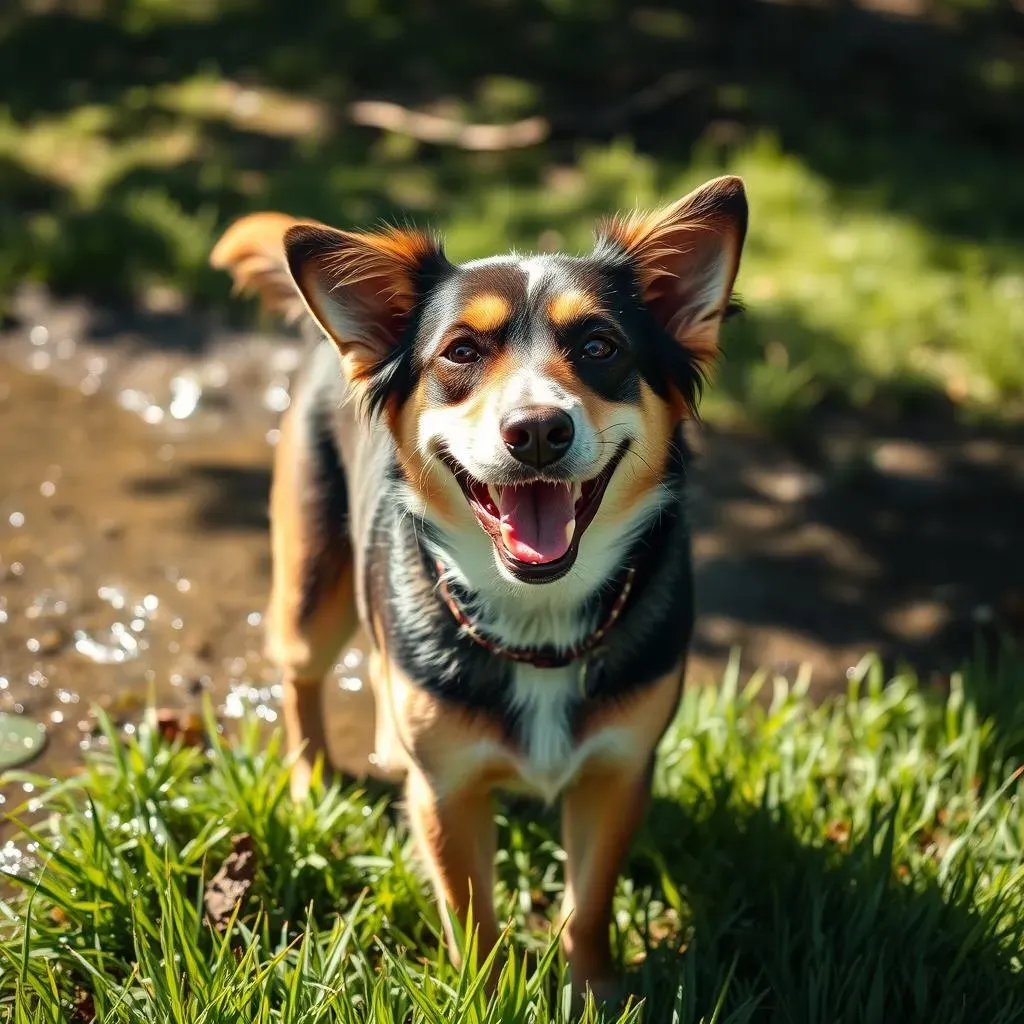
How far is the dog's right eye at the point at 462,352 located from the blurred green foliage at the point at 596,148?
2.96m

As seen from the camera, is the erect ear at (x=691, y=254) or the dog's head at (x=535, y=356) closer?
the dog's head at (x=535, y=356)

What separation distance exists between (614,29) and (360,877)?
286 inches

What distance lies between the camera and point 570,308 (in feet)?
8.13

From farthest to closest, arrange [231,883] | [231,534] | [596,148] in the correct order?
[596,148] < [231,534] < [231,883]

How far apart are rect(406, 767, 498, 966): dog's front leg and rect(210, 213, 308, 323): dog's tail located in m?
1.34

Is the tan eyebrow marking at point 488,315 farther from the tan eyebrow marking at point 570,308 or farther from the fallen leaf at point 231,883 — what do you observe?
the fallen leaf at point 231,883

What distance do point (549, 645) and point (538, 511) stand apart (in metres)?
0.31

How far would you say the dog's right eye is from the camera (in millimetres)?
2510

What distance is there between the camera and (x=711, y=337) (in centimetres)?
264

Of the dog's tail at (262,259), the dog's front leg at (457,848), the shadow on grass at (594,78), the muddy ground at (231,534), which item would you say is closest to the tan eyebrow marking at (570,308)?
the dog's tail at (262,259)

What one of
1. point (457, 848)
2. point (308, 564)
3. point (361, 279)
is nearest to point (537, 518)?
point (361, 279)

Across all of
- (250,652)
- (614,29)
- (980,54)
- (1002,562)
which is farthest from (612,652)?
(980,54)

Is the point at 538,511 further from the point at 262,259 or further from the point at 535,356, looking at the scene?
the point at 262,259

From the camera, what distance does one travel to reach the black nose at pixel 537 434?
7.41 feet
